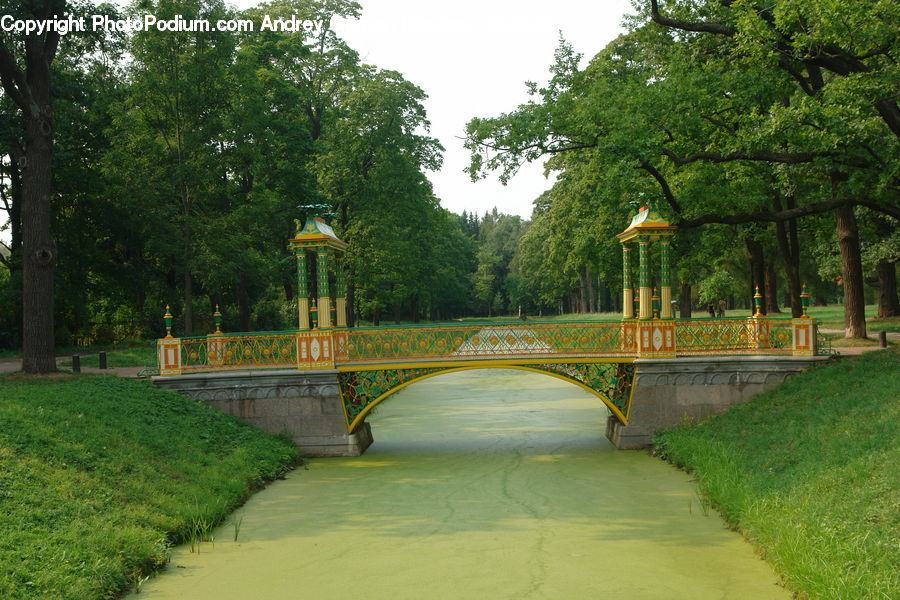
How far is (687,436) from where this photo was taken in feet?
47.9

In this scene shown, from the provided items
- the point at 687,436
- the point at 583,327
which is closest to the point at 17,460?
the point at 583,327

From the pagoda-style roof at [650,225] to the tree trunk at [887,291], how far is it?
15347 millimetres

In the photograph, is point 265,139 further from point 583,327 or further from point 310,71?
point 583,327

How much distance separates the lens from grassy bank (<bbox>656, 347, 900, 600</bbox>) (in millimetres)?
7535

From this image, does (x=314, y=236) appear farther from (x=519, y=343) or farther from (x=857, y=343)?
(x=857, y=343)

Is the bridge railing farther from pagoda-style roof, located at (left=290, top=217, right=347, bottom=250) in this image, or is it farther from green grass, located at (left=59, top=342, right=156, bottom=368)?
green grass, located at (left=59, top=342, right=156, bottom=368)

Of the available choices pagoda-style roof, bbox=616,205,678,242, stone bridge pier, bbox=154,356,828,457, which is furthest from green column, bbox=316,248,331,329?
pagoda-style roof, bbox=616,205,678,242

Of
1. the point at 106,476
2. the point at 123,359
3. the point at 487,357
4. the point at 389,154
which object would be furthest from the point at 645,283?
the point at 123,359

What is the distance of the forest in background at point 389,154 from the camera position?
15039 millimetres

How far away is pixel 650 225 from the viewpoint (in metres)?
16.0

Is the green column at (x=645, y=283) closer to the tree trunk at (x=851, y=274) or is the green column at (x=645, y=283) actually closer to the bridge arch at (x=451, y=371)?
the bridge arch at (x=451, y=371)

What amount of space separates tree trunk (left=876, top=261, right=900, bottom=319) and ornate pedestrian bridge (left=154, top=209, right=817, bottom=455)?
14128 mm

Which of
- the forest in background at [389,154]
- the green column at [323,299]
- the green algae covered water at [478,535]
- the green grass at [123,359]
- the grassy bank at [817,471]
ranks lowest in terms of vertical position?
the green algae covered water at [478,535]

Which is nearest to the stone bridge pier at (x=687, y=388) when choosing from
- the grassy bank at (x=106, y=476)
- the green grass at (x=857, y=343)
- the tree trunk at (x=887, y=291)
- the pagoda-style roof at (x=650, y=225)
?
the pagoda-style roof at (x=650, y=225)
